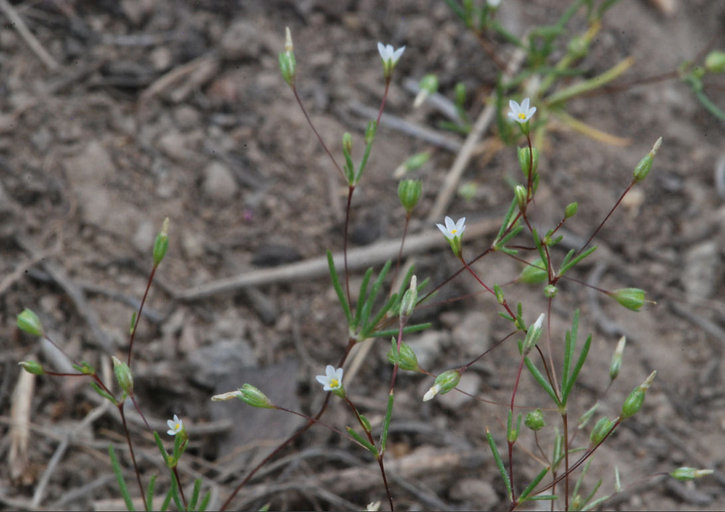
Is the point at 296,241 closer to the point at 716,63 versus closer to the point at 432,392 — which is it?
the point at 432,392

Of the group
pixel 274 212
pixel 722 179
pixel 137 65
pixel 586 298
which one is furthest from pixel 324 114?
pixel 722 179

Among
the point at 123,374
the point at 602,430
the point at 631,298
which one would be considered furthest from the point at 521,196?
the point at 123,374

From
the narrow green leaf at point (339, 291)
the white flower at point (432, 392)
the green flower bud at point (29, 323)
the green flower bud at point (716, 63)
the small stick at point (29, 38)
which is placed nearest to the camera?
the white flower at point (432, 392)

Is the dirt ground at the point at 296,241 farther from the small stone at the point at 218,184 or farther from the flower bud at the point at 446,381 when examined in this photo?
the flower bud at the point at 446,381

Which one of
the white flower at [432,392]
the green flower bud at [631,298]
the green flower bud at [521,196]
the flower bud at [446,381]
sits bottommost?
the flower bud at [446,381]

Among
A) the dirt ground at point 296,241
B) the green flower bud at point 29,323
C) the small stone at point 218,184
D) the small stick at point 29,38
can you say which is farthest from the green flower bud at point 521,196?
the small stick at point 29,38

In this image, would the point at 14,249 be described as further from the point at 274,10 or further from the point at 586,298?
the point at 586,298
